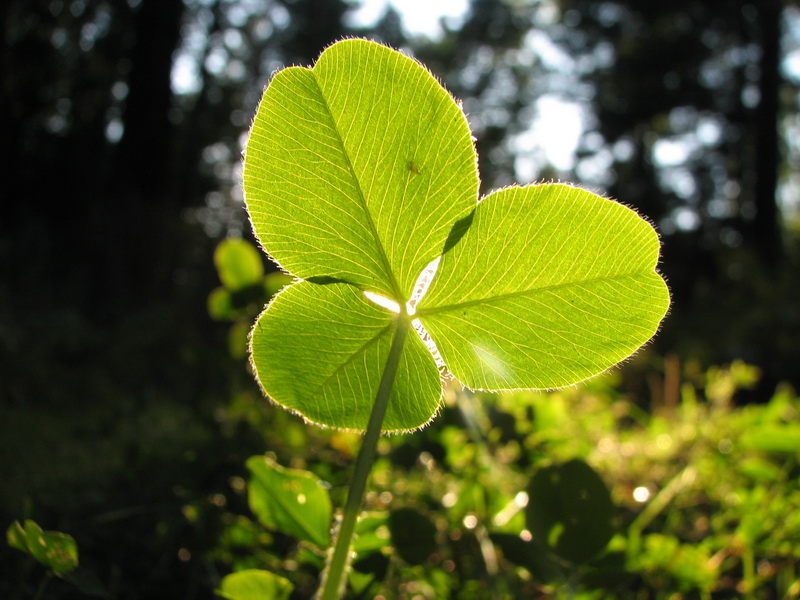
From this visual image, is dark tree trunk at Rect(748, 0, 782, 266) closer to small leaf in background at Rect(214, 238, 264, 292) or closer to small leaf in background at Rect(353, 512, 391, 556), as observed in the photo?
small leaf in background at Rect(214, 238, 264, 292)

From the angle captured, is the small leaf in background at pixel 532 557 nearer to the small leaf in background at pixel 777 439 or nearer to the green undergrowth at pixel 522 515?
the green undergrowth at pixel 522 515

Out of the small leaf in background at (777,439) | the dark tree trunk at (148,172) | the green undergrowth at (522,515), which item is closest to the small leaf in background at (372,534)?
the green undergrowth at (522,515)

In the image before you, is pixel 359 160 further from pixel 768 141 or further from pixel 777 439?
pixel 768 141

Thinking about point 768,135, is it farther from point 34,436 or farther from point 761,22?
point 34,436

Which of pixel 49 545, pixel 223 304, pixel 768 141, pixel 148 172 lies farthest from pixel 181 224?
pixel 768 141

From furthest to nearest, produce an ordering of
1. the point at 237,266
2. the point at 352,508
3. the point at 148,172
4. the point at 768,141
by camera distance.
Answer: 1. the point at 768,141
2. the point at 148,172
3. the point at 237,266
4. the point at 352,508

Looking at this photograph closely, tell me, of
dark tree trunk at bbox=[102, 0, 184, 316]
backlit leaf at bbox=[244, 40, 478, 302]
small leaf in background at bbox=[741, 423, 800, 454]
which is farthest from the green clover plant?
dark tree trunk at bbox=[102, 0, 184, 316]
